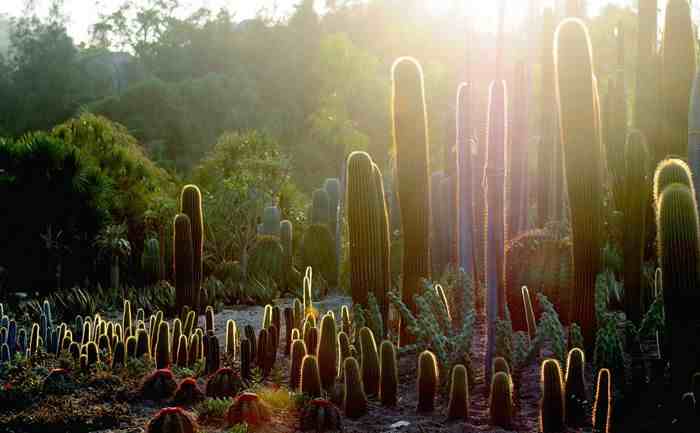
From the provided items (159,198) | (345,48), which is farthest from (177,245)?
(345,48)

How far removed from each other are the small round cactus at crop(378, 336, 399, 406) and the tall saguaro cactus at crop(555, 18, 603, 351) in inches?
59.4

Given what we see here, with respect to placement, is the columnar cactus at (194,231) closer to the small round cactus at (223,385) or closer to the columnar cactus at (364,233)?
the columnar cactus at (364,233)

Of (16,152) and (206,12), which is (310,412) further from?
(206,12)

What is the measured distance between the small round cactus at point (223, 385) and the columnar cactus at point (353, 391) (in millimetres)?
973

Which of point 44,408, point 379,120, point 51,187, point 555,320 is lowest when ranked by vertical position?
point 44,408

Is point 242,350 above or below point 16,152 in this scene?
below

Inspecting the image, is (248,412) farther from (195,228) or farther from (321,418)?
(195,228)

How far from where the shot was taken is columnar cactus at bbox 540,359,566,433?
463cm

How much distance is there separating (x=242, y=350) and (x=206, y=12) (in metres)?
55.8

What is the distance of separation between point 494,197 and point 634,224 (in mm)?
1728

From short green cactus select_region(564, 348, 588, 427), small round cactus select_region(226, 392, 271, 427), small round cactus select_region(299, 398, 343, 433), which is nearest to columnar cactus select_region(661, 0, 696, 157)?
short green cactus select_region(564, 348, 588, 427)

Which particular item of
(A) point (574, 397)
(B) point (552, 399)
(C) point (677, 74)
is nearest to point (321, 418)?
(B) point (552, 399)

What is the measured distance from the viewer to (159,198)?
17125 mm

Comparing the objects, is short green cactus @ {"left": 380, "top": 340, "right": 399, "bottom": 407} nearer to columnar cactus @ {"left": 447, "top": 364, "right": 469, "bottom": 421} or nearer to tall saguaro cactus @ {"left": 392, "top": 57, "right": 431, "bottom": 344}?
columnar cactus @ {"left": 447, "top": 364, "right": 469, "bottom": 421}
